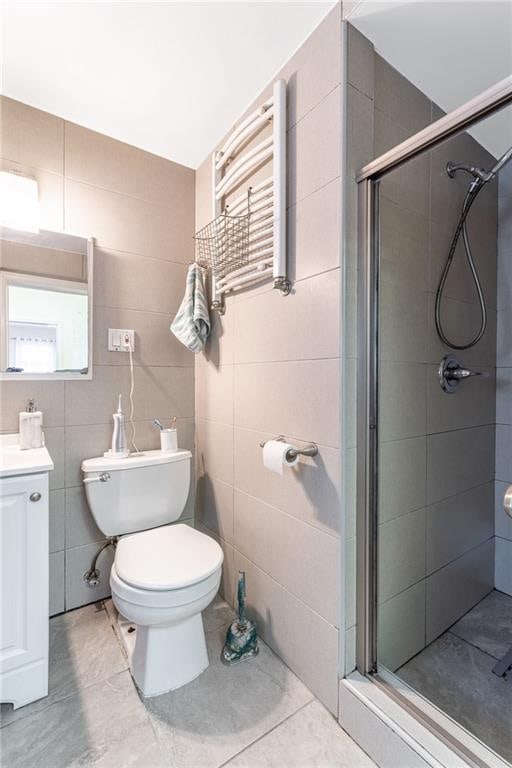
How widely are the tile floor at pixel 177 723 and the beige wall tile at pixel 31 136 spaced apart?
2.04 m

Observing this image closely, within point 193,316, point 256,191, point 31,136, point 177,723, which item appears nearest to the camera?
point 177,723

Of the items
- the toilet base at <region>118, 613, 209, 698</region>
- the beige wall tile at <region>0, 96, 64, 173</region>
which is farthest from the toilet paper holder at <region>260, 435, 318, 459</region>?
the beige wall tile at <region>0, 96, 64, 173</region>

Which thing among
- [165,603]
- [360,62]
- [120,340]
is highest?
[360,62]

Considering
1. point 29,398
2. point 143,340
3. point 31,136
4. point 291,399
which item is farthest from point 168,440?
point 31,136

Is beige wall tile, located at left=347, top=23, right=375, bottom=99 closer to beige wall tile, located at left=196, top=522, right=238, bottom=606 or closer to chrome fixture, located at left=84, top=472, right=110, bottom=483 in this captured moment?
chrome fixture, located at left=84, top=472, right=110, bottom=483

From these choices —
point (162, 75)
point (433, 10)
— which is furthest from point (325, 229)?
point (162, 75)

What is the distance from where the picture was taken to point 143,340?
6.09ft

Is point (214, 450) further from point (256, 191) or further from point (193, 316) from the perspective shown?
point (256, 191)

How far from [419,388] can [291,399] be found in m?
0.51

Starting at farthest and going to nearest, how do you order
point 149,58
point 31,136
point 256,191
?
1. point 31,136
2. point 256,191
3. point 149,58

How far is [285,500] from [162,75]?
1.73 metres

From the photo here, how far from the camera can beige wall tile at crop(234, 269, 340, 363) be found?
1.18m

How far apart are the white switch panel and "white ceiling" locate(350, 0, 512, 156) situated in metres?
1.45

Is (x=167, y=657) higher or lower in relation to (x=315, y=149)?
lower
